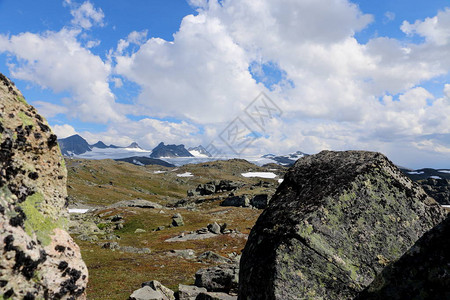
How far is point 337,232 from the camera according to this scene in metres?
8.73

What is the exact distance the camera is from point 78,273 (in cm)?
758

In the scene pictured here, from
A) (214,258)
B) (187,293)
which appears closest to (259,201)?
(214,258)

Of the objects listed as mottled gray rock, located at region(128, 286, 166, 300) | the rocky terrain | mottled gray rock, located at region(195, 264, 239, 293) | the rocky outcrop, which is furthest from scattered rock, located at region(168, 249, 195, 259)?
the rocky outcrop

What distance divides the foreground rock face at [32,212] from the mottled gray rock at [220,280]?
52.1 feet

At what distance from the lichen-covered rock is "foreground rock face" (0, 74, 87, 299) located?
7195mm

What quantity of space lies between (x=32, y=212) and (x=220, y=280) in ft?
58.0

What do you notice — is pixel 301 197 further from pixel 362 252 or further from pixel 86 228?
pixel 86 228

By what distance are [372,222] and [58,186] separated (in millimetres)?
9861

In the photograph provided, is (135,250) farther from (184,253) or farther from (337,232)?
(337,232)

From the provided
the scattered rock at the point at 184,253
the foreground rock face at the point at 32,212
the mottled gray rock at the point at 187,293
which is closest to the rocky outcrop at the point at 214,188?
the scattered rock at the point at 184,253

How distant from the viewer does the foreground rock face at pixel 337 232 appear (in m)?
8.03

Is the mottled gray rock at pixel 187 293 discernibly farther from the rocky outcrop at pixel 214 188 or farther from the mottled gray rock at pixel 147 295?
the rocky outcrop at pixel 214 188

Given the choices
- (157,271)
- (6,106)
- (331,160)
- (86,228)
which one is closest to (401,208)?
(331,160)

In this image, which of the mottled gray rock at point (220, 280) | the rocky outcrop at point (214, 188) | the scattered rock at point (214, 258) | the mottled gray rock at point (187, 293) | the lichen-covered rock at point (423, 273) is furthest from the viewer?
the rocky outcrop at point (214, 188)
